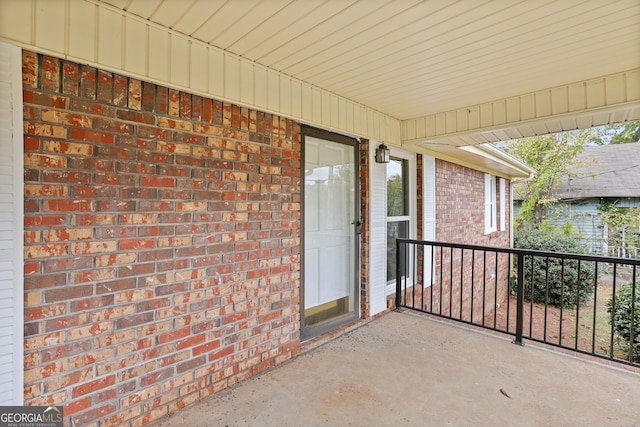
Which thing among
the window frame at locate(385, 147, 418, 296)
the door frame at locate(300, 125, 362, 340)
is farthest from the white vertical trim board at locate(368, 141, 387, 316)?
the window frame at locate(385, 147, 418, 296)

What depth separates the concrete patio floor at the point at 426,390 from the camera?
6.39 ft

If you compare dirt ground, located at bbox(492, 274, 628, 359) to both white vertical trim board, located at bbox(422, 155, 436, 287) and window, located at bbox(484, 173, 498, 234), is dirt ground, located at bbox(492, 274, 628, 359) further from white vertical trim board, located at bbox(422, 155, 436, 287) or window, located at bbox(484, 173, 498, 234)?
window, located at bbox(484, 173, 498, 234)

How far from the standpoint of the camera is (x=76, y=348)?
5.43 feet

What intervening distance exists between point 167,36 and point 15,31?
2.34 feet

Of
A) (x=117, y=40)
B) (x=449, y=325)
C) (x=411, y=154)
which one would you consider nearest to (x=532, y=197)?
(x=411, y=154)

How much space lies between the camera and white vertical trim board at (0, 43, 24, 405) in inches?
56.1

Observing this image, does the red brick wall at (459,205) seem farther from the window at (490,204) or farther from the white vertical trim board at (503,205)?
the white vertical trim board at (503,205)

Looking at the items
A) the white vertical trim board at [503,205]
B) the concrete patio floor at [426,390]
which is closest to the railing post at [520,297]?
the concrete patio floor at [426,390]

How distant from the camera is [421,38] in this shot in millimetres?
1997

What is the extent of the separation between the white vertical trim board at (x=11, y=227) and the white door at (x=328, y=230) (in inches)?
76.6

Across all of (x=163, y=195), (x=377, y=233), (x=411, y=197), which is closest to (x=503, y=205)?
(x=411, y=197)

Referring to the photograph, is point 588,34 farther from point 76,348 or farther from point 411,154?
point 76,348

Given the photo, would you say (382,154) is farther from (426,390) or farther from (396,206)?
(426,390)

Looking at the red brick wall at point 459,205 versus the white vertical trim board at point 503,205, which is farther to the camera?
the white vertical trim board at point 503,205
